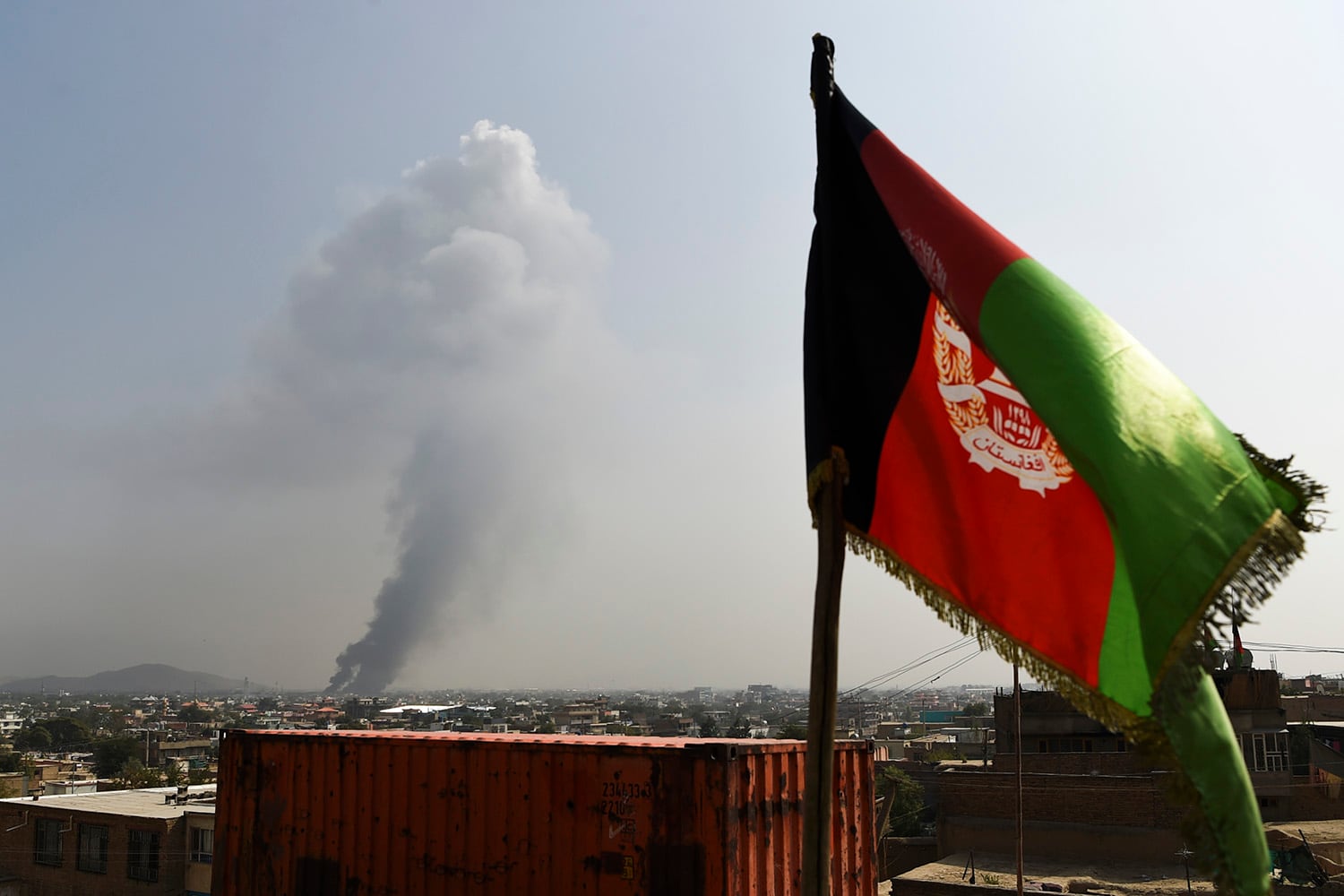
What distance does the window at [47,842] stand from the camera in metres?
28.9

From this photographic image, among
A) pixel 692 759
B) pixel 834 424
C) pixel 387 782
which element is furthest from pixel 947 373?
pixel 387 782

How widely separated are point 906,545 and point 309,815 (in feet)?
32.5

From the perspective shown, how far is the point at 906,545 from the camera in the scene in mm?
4309

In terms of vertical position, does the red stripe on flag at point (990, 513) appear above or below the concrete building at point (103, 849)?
above

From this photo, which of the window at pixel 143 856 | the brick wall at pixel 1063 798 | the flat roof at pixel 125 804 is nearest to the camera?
the window at pixel 143 856

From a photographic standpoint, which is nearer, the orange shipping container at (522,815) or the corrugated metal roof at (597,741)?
the orange shipping container at (522,815)

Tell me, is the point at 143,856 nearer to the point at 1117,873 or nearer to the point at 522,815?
the point at 522,815

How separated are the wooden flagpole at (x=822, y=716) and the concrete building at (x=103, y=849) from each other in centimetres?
2751

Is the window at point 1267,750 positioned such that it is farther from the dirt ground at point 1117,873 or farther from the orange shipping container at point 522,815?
the orange shipping container at point 522,815

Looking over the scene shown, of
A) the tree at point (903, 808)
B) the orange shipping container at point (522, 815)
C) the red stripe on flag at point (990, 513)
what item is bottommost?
the tree at point (903, 808)

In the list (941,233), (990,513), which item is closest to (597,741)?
(990,513)

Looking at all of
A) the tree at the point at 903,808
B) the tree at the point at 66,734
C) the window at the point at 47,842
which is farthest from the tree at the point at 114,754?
the tree at the point at 903,808

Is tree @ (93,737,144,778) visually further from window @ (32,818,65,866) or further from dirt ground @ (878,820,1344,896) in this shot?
dirt ground @ (878,820,1344,896)

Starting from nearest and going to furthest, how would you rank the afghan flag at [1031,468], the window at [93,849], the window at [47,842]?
the afghan flag at [1031,468]
the window at [93,849]
the window at [47,842]
